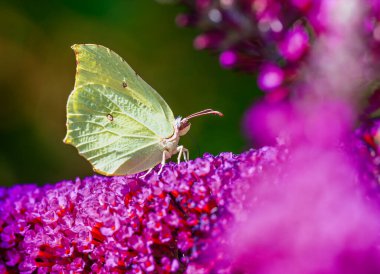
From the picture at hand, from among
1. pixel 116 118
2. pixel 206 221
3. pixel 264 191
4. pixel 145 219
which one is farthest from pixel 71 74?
pixel 264 191

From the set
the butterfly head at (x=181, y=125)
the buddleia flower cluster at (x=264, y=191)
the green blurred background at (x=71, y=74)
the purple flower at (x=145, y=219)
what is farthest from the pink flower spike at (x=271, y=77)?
the green blurred background at (x=71, y=74)

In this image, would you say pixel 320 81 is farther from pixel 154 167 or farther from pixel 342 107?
→ pixel 154 167

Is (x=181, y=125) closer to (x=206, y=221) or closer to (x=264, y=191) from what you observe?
(x=206, y=221)

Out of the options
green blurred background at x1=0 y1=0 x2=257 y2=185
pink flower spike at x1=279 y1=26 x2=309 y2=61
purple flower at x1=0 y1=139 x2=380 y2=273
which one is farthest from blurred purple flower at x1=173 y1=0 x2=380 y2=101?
green blurred background at x1=0 y1=0 x2=257 y2=185

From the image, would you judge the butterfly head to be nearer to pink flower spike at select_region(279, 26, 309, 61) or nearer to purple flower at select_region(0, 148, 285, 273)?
purple flower at select_region(0, 148, 285, 273)

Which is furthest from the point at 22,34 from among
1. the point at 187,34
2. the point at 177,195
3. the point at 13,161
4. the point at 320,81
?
the point at 320,81

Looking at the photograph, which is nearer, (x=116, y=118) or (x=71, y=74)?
(x=116, y=118)
